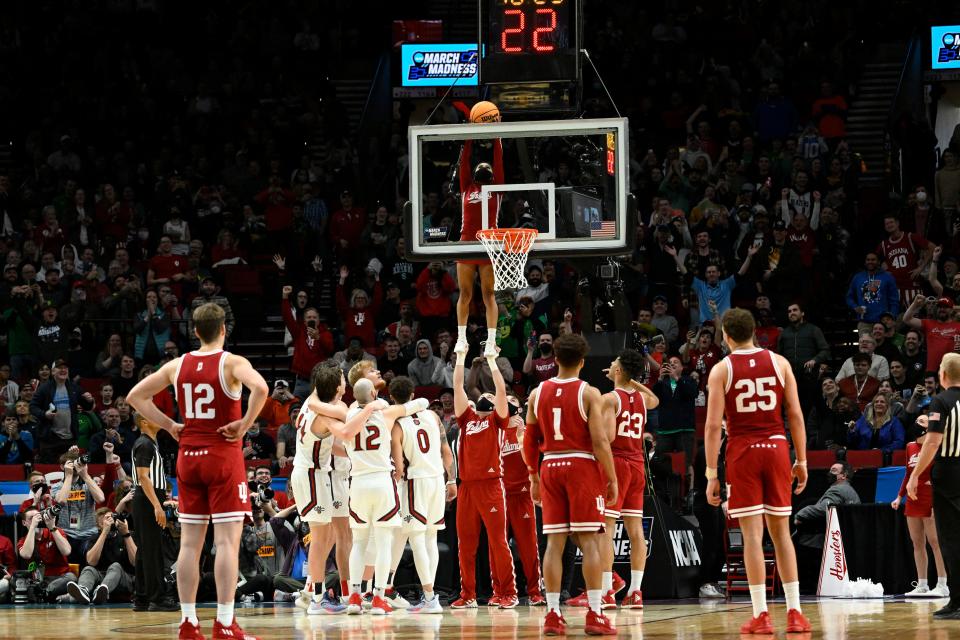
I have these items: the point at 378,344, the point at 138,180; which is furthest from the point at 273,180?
the point at 378,344

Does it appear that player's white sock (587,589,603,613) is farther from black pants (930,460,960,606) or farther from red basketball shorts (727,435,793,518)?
black pants (930,460,960,606)

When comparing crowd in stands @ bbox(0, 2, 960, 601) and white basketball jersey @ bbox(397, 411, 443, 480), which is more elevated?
crowd in stands @ bbox(0, 2, 960, 601)

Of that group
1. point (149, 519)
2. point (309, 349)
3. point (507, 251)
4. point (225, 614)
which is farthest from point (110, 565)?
point (225, 614)

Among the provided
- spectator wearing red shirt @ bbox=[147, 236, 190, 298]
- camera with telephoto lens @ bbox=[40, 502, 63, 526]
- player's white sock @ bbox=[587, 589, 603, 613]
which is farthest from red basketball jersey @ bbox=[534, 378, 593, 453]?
spectator wearing red shirt @ bbox=[147, 236, 190, 298]

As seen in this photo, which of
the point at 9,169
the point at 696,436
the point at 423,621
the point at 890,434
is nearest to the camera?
the point at 423,621

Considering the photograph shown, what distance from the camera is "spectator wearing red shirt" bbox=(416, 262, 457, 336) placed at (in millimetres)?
21281

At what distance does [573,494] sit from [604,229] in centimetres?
351

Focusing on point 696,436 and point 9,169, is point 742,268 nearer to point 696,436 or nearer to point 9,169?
point 696,436

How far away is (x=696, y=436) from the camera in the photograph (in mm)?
17938

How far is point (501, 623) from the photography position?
11797 millimetres

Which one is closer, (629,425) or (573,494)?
(573,494)

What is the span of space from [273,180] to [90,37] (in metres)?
6.19

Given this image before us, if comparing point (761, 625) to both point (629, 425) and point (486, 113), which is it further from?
point (486, 113)

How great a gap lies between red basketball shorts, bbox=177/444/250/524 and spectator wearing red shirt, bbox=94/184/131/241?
Answer: 47.7 feet
